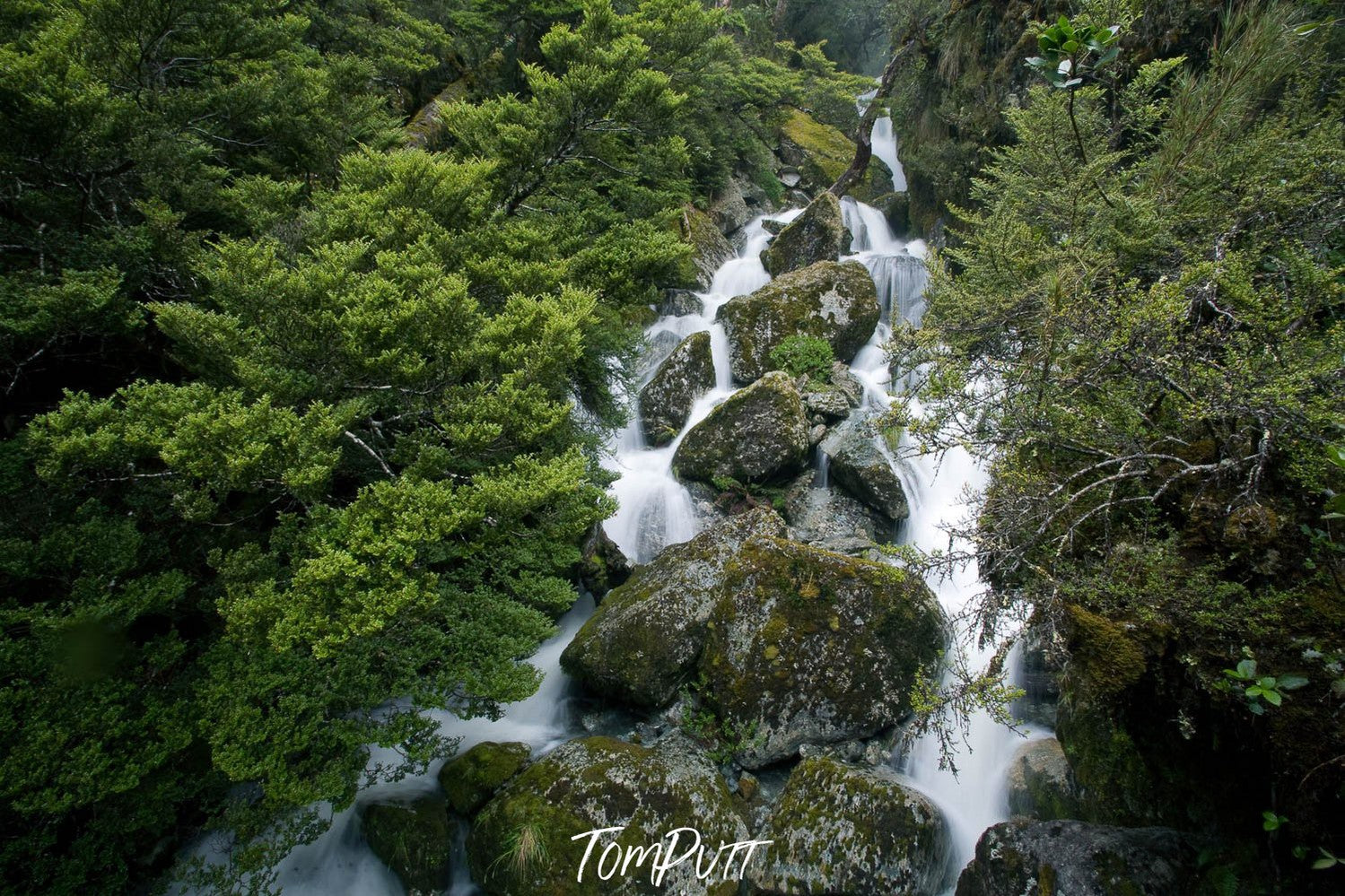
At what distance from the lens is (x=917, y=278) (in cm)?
1346

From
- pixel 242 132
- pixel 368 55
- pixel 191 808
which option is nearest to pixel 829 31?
pixel 368 55

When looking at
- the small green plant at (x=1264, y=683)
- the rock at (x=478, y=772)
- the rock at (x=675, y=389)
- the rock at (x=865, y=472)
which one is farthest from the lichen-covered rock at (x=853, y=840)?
the rock at (x=675, y=389)

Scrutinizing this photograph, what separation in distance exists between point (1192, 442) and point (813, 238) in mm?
12018

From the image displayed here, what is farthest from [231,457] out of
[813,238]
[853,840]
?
[813,238]

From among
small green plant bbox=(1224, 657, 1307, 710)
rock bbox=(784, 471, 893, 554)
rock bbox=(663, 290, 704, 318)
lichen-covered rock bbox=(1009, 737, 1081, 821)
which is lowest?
rock bbox=(784, 471, 893, 554)

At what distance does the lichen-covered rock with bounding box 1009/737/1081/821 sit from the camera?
184 inches

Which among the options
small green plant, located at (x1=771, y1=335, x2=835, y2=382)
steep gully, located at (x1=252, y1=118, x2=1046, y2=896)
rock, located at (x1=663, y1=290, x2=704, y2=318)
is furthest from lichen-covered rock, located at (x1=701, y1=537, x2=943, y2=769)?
rock, located at (x1=663, y1=290, x2=704, y2=318)

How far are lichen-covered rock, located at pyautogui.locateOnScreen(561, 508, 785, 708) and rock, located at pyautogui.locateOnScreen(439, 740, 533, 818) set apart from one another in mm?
1136

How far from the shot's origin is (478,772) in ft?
19.0

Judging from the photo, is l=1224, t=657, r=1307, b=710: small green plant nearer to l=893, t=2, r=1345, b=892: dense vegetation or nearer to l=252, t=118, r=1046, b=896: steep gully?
l=893, t=2, r=1345, b=892: dense vegetation

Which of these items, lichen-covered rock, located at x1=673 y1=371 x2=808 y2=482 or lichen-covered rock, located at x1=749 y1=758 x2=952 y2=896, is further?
lichen-covered rock, located at x1=673 y1=371 x2=808 y2=482

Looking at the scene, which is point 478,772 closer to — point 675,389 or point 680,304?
point 675,389

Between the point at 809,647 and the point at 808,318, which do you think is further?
the point at 808,318

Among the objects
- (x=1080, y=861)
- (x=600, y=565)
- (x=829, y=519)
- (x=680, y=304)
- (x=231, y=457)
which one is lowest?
(x=829, y=519)
